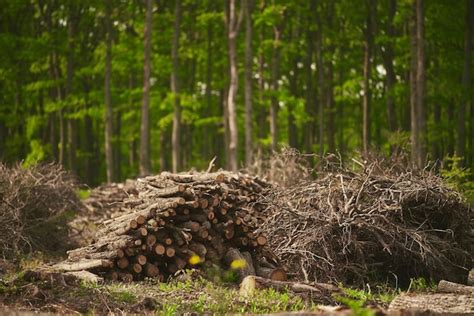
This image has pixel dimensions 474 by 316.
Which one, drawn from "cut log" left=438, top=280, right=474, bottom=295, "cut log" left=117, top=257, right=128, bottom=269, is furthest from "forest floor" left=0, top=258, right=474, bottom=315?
A: "cut log" left=117, top=257, right=128, bottom=269

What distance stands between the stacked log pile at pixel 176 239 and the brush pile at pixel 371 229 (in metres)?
0.47

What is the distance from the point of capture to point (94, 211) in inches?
770

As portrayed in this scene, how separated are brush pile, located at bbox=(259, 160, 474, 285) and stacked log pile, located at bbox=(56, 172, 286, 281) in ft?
1.55

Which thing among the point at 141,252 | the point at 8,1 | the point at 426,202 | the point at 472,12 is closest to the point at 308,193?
the point at 426,202

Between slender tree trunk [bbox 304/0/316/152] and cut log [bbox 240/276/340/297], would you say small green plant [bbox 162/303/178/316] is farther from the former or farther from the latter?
slender tree trunk [bbox 304/0/316/152]

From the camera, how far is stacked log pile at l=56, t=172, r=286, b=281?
11430mm

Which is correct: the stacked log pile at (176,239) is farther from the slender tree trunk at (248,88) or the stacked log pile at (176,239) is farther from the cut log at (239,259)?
the slender tree trunk at (248,88)

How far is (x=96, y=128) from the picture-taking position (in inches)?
1797

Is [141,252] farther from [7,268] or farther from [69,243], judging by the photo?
[69,243]

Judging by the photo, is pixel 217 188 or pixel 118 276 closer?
pixel 118 276

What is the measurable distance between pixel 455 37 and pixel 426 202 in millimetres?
15185

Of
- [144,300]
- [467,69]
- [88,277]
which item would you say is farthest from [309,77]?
[144,300]

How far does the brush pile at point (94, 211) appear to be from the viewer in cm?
1667

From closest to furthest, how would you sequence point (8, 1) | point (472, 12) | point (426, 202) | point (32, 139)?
1. point (426, 202)
2. point (472, 12)
3. point (8, 1)
4. point (32, 139)
